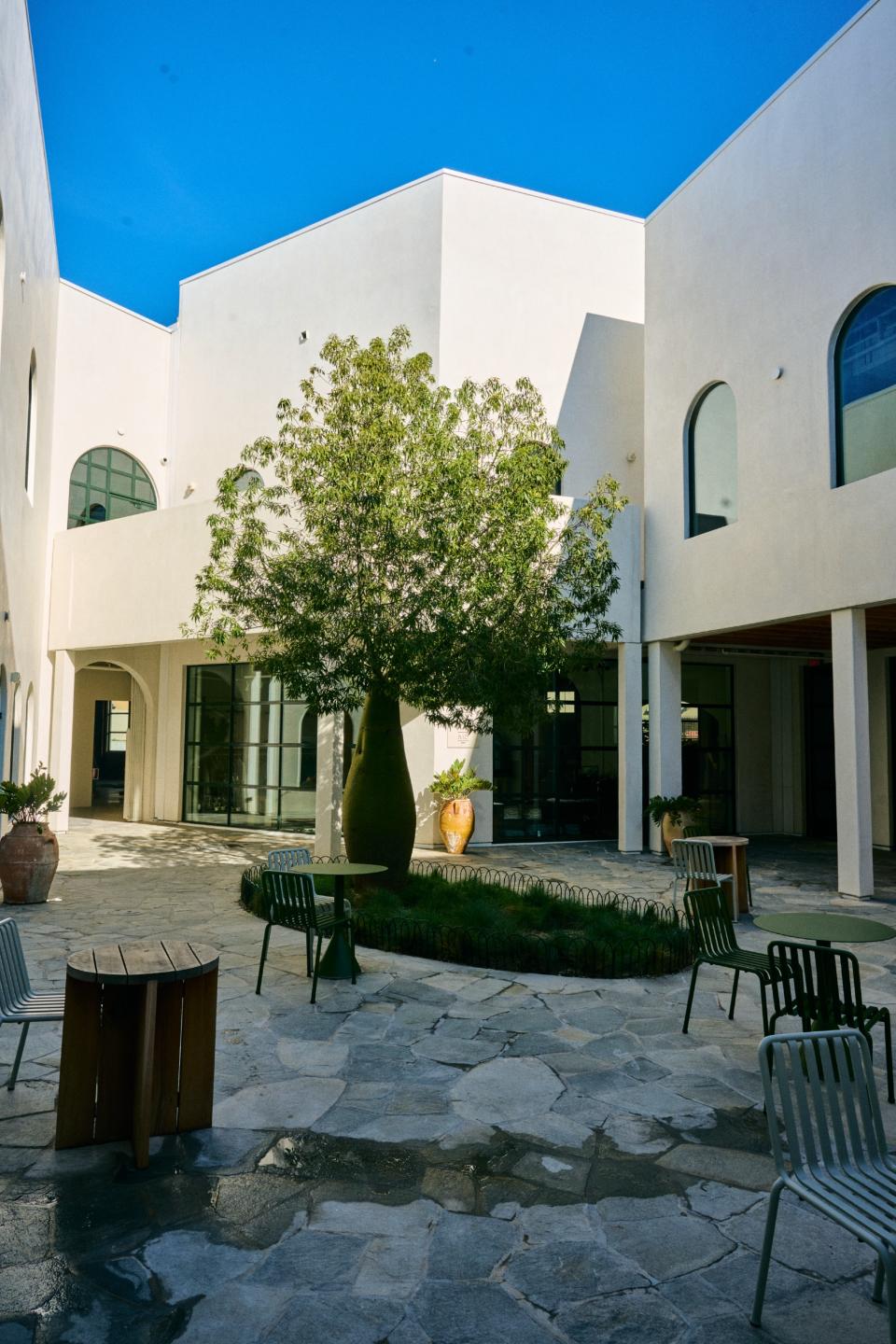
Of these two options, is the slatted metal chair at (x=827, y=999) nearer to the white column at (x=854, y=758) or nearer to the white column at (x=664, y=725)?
the white column at (x=854, y=758)

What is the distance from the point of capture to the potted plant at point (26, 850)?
10305 mm

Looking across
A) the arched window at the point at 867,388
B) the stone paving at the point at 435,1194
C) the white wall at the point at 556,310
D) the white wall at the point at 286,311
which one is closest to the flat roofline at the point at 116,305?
the white wall at the point at 286,311

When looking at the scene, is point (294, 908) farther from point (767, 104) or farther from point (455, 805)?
point (767, 104)

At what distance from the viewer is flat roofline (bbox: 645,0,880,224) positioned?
1090 centimetres

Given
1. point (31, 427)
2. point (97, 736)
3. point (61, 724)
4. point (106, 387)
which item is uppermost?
point (106, 387)

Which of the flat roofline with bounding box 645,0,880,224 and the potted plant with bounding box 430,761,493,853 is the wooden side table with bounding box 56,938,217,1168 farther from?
the flat roofline with bounding box 645,0,880,224

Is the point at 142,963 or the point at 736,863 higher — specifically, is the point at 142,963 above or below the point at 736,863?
above

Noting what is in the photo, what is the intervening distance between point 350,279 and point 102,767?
17.5 metres

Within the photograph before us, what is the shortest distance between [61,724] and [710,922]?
15067mm

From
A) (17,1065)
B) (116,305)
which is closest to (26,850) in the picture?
(17,1065)

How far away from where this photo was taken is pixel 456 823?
1465 cm

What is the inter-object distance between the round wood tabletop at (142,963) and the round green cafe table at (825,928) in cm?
298

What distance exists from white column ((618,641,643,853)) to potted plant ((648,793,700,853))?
27.3 inches

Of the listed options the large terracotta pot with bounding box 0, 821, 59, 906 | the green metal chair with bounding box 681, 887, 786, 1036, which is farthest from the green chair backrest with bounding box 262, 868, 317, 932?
the large terracotta pot with bounding box 0, 821, 59, 906
